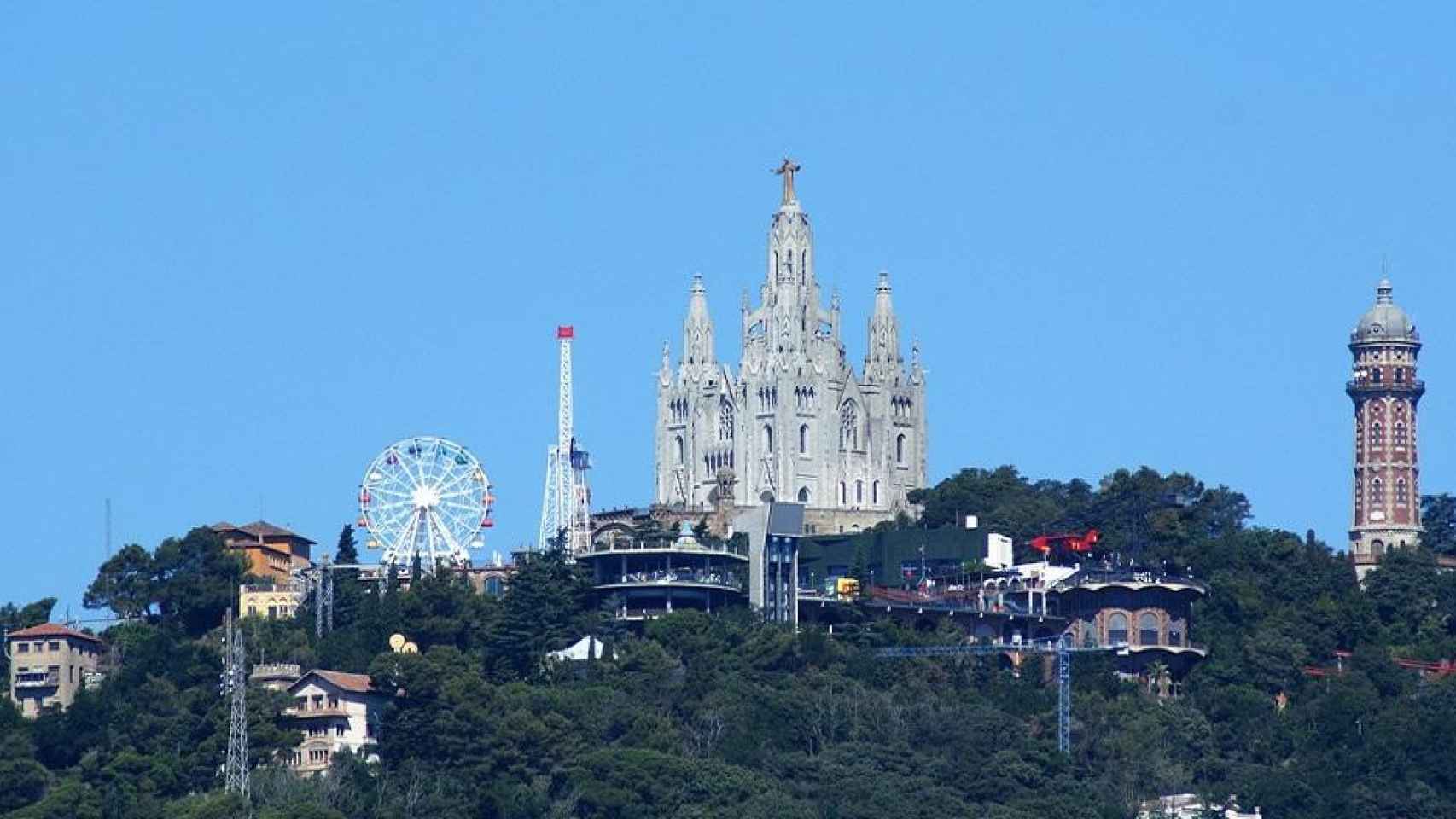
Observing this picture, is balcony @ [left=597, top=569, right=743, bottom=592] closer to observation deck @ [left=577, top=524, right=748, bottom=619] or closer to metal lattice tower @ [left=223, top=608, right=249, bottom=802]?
observation deck @ [left=577, top=524, right=748, bottom=619]

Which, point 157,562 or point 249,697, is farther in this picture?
point 157,562

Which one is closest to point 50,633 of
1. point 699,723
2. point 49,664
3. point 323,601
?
point 49,664

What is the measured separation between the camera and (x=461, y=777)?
173m

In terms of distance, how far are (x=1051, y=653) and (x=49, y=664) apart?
3597cm

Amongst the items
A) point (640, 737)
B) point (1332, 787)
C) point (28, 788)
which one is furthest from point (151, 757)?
point (1332, 787)

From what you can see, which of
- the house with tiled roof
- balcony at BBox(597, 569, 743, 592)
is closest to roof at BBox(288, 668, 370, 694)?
the house with tiled roof

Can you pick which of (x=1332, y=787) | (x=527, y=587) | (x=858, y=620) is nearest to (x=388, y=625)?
(x=527, y=587)

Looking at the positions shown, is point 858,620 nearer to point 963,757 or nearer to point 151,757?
point 963,757

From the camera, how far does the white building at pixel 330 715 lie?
179750 millimetres

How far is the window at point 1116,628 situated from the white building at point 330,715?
102 ft

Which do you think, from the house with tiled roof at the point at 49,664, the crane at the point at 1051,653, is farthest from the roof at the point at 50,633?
the crane at the point at 1051,653

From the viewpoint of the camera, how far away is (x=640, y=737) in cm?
17825

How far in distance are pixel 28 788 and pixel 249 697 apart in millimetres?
8288

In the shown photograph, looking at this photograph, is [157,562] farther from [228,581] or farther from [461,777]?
[461,777]
